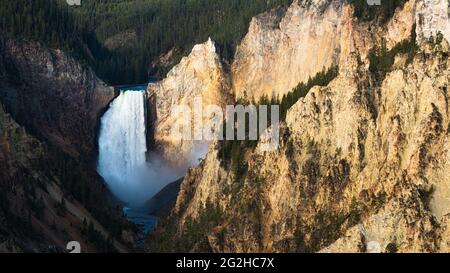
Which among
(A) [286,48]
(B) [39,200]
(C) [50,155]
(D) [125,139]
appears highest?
(A) [286,48]

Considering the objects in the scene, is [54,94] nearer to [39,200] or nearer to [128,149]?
[128,149]

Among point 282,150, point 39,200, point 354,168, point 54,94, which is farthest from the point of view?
point 54,94

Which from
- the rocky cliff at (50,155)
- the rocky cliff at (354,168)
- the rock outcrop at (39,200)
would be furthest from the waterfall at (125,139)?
the rocky cliff at (354,168)

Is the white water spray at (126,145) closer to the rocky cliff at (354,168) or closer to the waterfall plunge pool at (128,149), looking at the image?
the waterfall plunge pool at (128,149)

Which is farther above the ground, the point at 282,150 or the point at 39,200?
the point at 282,150

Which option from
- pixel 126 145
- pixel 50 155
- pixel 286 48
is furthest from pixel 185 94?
pixel 50 155

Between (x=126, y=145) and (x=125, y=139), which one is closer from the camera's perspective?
(x=126, y=145)
